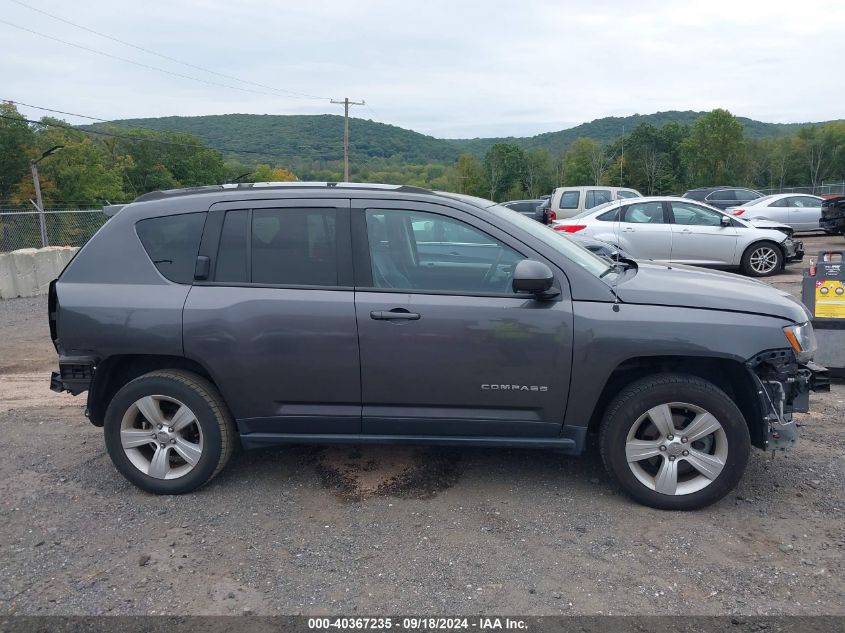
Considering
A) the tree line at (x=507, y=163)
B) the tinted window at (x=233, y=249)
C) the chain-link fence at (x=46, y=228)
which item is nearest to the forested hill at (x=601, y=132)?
the tree line at (x=507, y=163)

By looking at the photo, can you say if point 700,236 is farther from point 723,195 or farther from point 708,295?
point 723,195

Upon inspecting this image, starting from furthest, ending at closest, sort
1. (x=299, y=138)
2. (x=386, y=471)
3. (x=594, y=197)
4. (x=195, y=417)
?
(x=299, y=138) < (x=594, y=197) < (x=386, y=471) < (x=195, y=417)

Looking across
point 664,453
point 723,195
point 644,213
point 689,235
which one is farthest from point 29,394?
point 723,195

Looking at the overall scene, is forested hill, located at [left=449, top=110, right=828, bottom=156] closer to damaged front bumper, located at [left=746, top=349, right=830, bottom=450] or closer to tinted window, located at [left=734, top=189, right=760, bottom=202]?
tinted window, located at [left=734, top=189, right=760, bottom=202]

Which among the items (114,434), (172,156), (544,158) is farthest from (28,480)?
(544,158)

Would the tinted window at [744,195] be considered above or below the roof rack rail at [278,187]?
above

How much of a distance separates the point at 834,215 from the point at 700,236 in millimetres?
8874

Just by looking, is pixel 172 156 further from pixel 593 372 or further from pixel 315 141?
pixel 593 372

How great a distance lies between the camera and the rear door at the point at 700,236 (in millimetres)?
13250

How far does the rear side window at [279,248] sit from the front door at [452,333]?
0.66 feet

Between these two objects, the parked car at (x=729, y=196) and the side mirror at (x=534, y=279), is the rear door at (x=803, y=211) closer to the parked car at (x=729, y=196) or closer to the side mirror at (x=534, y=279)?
the parked car at (x=729, y=196)

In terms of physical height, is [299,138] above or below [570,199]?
above

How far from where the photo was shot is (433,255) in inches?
167

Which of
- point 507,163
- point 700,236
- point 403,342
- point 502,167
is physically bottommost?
point 403,342
